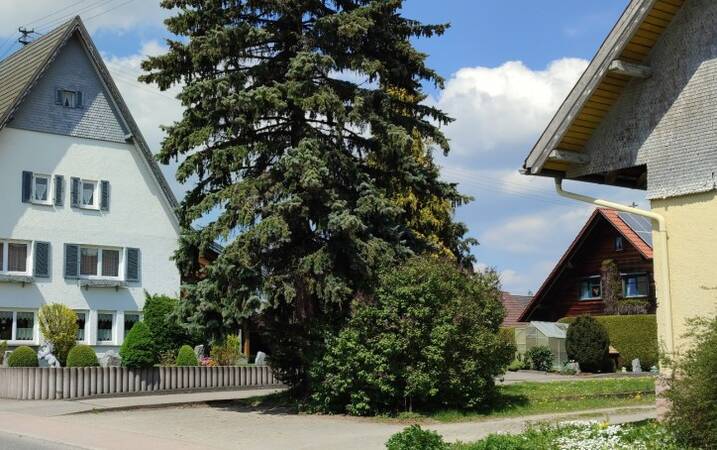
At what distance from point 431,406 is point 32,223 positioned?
23.2m

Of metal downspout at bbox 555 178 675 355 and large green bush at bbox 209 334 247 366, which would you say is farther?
large green bush at bbox 209 334 247 366

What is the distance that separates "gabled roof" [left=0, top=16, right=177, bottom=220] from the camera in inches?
1426

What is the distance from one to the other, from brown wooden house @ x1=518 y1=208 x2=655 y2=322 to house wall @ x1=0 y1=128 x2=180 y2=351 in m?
18.5

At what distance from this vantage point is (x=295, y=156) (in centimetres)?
1850

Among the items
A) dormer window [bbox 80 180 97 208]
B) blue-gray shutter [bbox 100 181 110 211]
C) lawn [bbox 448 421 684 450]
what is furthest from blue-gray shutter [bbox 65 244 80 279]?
lawn [bbox 448 421 684 450]

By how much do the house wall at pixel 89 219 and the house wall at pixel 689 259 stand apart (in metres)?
27.2

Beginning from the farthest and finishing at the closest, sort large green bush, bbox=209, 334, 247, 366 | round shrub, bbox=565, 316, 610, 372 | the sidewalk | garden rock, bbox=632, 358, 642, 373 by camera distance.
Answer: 1. garden rock, bbox=632, 358, 642, 373
2. round shrub, bbox=565, 316, 610, 372
3. large green bush, bbox=209, 334, 247, 366
4. the sidewalk

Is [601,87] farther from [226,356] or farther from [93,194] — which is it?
[93,194]

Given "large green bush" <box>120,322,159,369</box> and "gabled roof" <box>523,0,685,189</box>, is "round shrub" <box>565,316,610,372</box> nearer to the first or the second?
"large green bush" <box>120,322,159,369</box>

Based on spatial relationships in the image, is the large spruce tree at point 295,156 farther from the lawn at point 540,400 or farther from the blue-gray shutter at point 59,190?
the blue-gray shutter at point 59,190

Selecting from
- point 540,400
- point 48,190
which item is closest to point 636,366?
point 540,400

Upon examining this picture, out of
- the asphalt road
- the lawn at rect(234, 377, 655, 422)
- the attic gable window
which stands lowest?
the asphalt road

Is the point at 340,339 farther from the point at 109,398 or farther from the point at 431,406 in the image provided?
the point at 109,398

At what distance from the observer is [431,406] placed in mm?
18391
